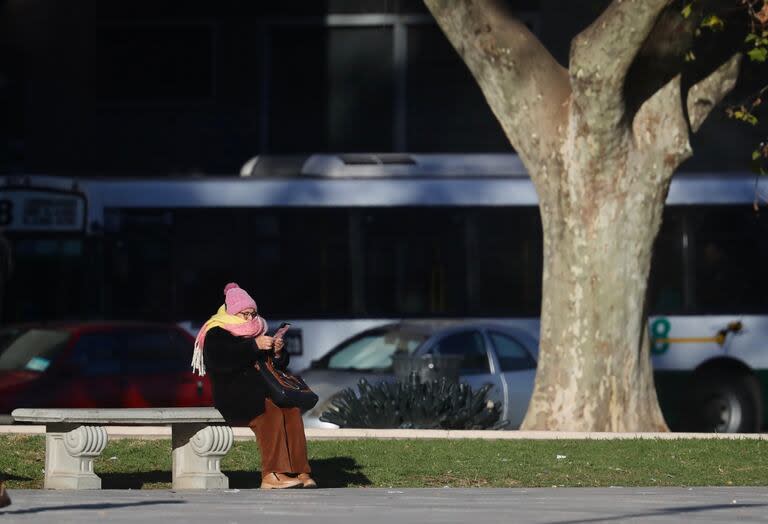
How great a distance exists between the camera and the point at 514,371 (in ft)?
65.2

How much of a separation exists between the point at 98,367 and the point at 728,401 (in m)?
8.34

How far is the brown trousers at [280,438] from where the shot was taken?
39.7 feet

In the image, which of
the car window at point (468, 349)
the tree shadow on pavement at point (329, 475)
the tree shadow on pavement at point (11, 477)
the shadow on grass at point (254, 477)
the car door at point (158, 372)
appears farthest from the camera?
the car window at point (468, 349)

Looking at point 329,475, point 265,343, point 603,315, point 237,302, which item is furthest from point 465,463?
point 603,315

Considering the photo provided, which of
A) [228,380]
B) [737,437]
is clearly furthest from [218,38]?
[228,380]

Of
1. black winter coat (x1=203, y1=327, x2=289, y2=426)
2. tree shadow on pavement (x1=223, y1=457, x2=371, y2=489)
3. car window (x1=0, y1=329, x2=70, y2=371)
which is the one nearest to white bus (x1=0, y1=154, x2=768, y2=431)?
car window (x1=0, y1=329, x2=70, y2=371)

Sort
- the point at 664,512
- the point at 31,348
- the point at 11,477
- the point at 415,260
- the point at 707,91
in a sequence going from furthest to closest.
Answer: the point at 415,260
the point at 31,348
the point at 707,91
the point at 11,477
the point at 664,512

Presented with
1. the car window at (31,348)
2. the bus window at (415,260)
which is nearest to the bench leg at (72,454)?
the car window at (31,348)

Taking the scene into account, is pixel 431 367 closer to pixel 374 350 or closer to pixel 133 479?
pixel 374 350

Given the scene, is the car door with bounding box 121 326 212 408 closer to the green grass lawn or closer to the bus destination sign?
the green grass lawn

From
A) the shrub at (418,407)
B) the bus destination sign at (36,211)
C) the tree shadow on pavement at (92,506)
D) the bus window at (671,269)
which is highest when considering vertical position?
the bus destination sign at (36,211)

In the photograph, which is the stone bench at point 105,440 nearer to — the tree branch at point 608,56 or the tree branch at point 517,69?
the tree branch at point 608,56

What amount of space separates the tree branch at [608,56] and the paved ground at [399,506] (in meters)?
4.67

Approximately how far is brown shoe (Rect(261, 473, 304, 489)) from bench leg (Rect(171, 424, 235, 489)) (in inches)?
14.0
